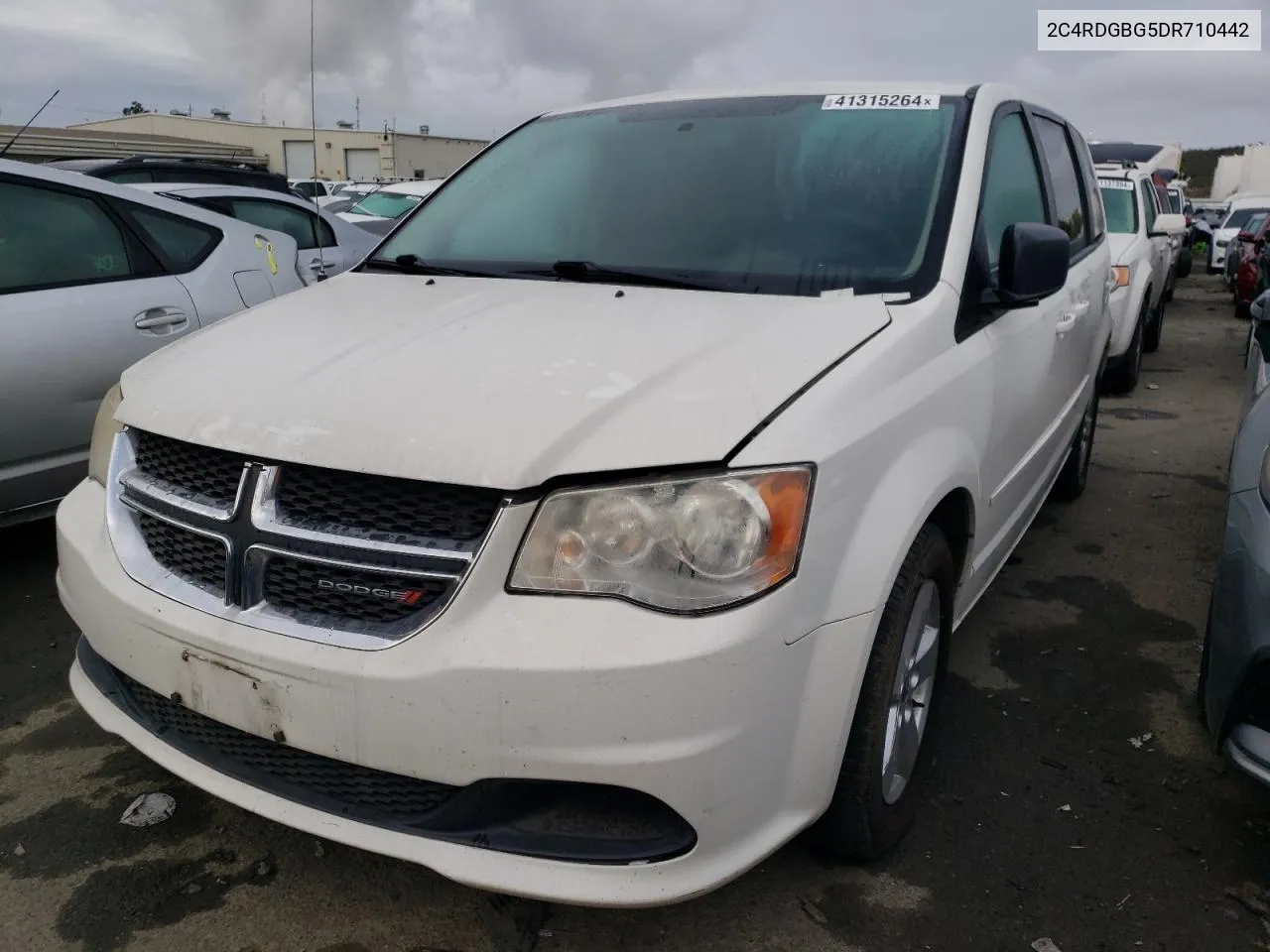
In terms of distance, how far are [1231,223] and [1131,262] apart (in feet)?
44.8

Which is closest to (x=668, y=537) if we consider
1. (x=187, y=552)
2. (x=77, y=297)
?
(x=187, y=552)

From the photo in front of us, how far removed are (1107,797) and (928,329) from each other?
1.32 metres

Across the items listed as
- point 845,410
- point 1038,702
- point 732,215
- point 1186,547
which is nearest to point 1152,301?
point 1186,547

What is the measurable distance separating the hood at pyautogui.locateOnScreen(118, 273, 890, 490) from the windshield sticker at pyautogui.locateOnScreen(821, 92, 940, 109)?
0.89 m

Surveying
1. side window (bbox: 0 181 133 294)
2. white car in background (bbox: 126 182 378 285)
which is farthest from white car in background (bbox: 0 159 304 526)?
white car in background (bbox: 126 182 378 285)

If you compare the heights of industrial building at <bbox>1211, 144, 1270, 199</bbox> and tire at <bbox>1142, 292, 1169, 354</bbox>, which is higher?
industrial building at <bbox>1211, 144, 1270, 199</bbox>

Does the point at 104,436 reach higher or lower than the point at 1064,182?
lower

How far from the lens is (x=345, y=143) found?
43625 mm

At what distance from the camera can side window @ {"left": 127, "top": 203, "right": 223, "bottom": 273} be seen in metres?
4.11

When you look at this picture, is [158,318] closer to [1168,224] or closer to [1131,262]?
[1168,224]

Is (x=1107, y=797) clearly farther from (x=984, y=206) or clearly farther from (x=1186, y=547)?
(x=1186, y=547)

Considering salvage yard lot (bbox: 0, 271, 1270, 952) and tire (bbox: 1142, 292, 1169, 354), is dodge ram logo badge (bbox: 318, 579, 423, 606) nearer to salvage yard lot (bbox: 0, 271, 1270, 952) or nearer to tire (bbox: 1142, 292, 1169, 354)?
salvage yard lot (bbox: 0, 271, 1270, 952)

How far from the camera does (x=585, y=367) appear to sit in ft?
6.57

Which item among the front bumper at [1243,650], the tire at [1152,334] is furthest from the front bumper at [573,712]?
the tire at [1152,334]
